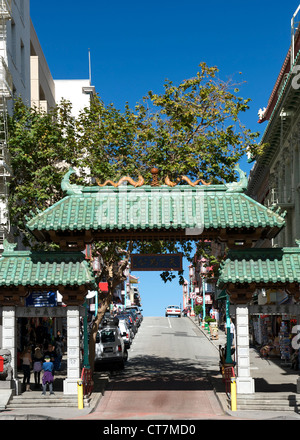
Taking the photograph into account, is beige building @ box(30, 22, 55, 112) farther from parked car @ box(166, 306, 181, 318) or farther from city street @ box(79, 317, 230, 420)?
parked car @ box(166, 306, 181, 318)

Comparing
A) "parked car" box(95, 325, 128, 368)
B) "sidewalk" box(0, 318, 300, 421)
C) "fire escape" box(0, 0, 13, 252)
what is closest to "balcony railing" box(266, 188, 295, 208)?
"sidewalk" box(0, 318, 300, 421)

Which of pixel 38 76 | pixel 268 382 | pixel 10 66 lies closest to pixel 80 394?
pixel 268 382

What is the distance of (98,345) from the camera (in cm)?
3606

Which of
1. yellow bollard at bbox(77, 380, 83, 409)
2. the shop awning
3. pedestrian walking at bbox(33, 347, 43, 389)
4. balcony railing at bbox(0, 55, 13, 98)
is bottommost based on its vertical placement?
yellow bollard at bbox(77, 380, 83, 409)

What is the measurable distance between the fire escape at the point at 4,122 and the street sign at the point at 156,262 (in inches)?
403

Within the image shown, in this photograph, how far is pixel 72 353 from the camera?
23.2 meters

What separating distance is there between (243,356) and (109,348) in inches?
561

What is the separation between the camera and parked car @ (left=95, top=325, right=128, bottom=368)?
35531mm

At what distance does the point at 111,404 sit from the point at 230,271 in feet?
20.1

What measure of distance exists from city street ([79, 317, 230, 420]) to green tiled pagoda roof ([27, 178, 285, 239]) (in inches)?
229

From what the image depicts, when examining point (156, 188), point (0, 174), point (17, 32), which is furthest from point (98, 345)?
point (17, 32)

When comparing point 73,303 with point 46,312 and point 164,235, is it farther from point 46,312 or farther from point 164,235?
point 164,235

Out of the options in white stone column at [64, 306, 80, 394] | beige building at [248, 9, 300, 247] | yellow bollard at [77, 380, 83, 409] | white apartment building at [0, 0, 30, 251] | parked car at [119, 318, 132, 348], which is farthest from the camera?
parked car at [119, 318, 132, 348]

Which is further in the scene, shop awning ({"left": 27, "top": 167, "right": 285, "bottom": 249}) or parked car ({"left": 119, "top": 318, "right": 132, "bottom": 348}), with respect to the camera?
parked car ({"left": 119, "top": 318, "right": 132, "bottom": 348})
